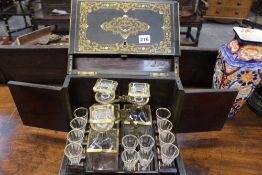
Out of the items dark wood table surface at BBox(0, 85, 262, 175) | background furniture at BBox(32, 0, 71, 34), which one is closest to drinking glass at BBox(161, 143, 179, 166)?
dark wood table surface at BBox(0, 85, 262, 175)

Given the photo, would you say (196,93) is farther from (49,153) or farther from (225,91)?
(49,153)

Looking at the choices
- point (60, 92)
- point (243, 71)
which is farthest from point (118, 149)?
point (243, 71)

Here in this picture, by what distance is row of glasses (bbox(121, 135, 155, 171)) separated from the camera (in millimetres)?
791

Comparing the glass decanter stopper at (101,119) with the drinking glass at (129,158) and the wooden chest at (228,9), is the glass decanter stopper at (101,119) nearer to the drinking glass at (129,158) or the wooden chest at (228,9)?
the drinking glass at (129,158)

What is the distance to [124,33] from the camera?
1041 mm

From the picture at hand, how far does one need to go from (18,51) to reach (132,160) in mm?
740

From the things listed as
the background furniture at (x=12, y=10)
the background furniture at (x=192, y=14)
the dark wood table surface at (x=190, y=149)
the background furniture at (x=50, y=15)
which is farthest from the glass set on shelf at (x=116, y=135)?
the background furniture at (x=12, y=10)

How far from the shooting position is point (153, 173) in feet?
2.55

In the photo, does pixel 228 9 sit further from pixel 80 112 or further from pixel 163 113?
pixel 80 112

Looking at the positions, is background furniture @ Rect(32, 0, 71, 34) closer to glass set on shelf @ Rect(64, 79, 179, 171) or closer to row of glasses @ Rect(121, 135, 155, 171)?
glass set on shelf @ Rect(64, 79, 179, 171)

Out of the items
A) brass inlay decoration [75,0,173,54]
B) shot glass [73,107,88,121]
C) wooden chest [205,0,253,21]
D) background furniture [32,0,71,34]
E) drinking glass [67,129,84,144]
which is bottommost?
wooden chest [205,0,253,21]

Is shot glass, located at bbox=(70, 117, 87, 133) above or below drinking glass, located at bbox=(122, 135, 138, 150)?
above

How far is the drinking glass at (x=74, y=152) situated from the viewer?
78 centimetres

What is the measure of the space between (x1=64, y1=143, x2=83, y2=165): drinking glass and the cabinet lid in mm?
392
